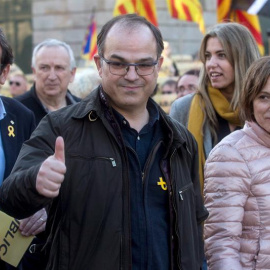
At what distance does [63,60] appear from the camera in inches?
278

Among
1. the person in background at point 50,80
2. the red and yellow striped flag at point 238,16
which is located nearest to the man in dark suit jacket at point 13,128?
the person in background at point 50,80

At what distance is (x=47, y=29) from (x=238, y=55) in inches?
859

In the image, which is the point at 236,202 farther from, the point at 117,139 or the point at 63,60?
the point at 63,60

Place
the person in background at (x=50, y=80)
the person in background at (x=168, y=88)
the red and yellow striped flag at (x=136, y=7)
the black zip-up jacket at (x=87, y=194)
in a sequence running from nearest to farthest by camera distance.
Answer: the black zip-up jacket at (x=87, y=194) < the person in background at (x=50, y=80) < the person in background at (x=168, y=88) < the red and yellow striped flag at (x=136, y=7)

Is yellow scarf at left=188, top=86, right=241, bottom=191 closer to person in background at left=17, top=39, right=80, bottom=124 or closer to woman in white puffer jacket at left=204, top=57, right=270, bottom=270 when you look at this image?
woman in white puffer jacket at left=204, top=57, right=270, bottom=270

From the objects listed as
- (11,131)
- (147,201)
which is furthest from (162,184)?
(11,131)

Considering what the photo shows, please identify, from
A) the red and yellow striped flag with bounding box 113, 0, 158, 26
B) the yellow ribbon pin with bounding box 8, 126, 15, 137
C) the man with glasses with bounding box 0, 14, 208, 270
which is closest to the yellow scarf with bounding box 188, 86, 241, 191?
the yellow ribbon pin with bounding box 8, 126, 15, 137

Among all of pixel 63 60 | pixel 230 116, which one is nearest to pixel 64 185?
pixel 230 116

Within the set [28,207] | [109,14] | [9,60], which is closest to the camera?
[28,207]

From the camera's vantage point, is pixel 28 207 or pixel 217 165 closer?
pixel 28 207

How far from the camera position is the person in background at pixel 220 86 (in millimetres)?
5121

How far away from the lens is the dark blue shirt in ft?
10.6

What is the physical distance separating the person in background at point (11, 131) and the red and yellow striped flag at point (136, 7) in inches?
305

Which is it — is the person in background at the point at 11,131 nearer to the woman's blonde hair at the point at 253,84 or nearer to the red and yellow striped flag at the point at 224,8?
the woman's blonde hair at the point at 253,84
